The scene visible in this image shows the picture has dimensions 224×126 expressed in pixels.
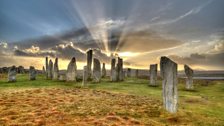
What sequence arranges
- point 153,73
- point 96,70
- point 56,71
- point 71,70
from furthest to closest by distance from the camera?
point 56,71, point 96,70, point 71,70, point 153,73

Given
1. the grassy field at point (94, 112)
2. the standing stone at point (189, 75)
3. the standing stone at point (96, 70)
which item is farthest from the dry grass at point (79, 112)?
the standing stone at point (96, 70)

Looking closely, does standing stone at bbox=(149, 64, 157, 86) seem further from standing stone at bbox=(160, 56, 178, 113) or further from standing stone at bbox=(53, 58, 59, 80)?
standing stone at bbox=(160, 56, 178, 113)

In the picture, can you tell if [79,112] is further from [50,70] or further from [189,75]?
[50,70]

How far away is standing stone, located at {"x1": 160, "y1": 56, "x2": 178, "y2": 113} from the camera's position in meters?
25.2

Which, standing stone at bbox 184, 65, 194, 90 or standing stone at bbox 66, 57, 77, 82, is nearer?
standing stone at bbox 184, 65, 194, 90

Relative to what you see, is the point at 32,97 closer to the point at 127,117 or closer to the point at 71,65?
the point at 127,117

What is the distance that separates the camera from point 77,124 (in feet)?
63.3

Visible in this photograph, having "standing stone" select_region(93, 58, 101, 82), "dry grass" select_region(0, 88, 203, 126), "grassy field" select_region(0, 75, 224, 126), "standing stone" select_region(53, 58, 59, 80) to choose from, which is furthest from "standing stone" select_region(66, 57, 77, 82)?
"dry grass" select_region(0, 88, 203, 126)

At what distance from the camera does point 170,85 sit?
2553 centimetres

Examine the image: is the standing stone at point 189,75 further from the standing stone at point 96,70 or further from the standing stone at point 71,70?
the standing stone at point 71,70

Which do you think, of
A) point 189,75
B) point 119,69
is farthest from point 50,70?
point 189,75

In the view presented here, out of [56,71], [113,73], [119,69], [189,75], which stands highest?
[119,69]

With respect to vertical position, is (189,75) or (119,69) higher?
(119,69)

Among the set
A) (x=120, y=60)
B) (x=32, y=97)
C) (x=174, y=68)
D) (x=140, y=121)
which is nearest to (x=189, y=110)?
(x=174, y=68)
